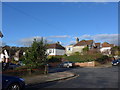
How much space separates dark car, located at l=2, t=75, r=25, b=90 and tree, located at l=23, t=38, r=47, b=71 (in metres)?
9.92

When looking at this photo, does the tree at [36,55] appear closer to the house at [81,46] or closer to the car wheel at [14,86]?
the car wheel at [14,86]

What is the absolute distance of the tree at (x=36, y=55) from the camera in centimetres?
1983

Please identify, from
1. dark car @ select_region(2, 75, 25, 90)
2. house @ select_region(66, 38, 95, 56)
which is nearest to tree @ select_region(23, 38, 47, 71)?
dark car @ select_region(2, 75, 25, 90)

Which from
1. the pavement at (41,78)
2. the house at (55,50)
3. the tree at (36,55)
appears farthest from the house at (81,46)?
the pavement at (41,78)

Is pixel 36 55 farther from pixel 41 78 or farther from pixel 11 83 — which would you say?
pixel 11 83

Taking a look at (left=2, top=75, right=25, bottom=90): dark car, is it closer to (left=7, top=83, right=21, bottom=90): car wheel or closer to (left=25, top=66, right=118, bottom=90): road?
(left=7, top=83, right=21, bottom=90): car wheel

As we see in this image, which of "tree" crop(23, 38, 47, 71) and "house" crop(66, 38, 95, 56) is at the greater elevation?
"house" crop(66, 38, 95, 56)

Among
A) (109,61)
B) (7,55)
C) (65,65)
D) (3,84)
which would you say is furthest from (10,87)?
Result: (7,55)

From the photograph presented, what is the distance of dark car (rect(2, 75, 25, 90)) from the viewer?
8906 mm

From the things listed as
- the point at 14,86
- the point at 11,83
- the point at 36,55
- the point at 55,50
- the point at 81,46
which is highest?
the point at 81,46

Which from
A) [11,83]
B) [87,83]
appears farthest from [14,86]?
[87,83]

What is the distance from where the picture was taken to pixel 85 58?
4616 centimetres

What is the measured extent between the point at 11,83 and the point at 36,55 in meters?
10.8

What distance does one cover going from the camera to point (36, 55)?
1998cm
